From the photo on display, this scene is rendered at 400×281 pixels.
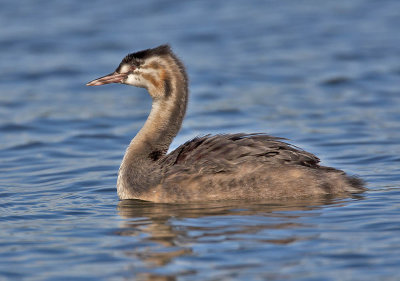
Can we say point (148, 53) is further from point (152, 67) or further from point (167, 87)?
point (167, 87)

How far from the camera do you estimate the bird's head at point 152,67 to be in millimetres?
10867

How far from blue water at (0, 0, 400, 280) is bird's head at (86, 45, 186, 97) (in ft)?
5.11

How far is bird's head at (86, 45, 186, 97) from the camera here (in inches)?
428

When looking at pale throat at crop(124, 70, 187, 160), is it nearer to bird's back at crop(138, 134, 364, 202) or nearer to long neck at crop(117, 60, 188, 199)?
long neck at crop(117, 60, 188, 199)

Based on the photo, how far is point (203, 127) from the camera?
14.9 meters

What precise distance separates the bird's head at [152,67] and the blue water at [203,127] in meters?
1.56

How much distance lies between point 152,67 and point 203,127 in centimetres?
417

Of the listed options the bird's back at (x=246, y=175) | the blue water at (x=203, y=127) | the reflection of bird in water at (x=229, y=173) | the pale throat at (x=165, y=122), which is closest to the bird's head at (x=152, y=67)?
the pale throat at (x=165, y=122)

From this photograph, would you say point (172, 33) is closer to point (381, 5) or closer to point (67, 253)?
point (381, 5)

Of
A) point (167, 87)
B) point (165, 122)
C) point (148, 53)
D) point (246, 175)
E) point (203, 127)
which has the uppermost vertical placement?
point (148, 53)

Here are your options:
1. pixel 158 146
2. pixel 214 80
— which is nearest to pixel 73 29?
pixel 214 80

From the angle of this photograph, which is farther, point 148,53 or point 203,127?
point 203,127

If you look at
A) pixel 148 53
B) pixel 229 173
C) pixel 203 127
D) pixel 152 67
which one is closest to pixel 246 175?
pixel 229 173

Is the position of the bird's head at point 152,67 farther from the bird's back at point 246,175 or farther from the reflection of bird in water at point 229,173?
the bird's back at point 246,175
